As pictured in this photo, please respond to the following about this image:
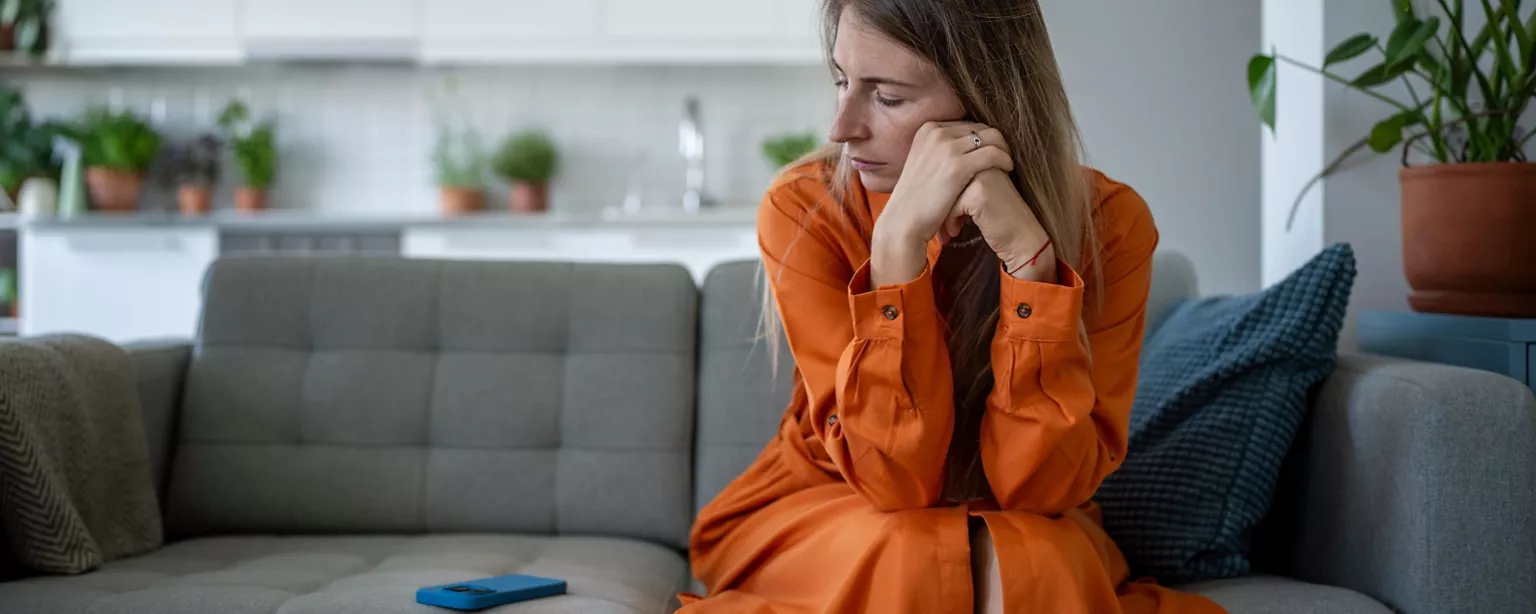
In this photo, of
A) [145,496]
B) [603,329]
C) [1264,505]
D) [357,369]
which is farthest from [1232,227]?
[145,496]

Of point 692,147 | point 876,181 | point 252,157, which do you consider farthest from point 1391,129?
point 252,157

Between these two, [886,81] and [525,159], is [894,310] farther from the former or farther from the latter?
[525,159]

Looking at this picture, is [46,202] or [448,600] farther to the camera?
[46,202]

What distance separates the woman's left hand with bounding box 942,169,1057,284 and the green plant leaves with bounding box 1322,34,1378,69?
80 cm

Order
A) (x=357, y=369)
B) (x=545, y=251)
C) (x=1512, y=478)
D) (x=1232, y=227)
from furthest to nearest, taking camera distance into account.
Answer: (x=545, y=251) < (x=1232, y=227) < (x=357, y=369) < (x=1512, y=478)

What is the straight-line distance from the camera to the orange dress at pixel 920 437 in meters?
1.24

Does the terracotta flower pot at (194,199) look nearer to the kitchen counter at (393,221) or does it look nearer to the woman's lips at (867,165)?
the kitchen counter at (393,221)

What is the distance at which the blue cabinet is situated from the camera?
1.54 meters

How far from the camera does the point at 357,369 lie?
196 centimetres

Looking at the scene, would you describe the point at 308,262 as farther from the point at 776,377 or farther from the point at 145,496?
the point at 776,377

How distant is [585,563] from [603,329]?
43cm

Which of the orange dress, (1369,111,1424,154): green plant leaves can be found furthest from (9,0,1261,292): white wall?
the orange dress

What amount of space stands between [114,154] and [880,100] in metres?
4.34

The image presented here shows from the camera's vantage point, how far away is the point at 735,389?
193 centimetres
